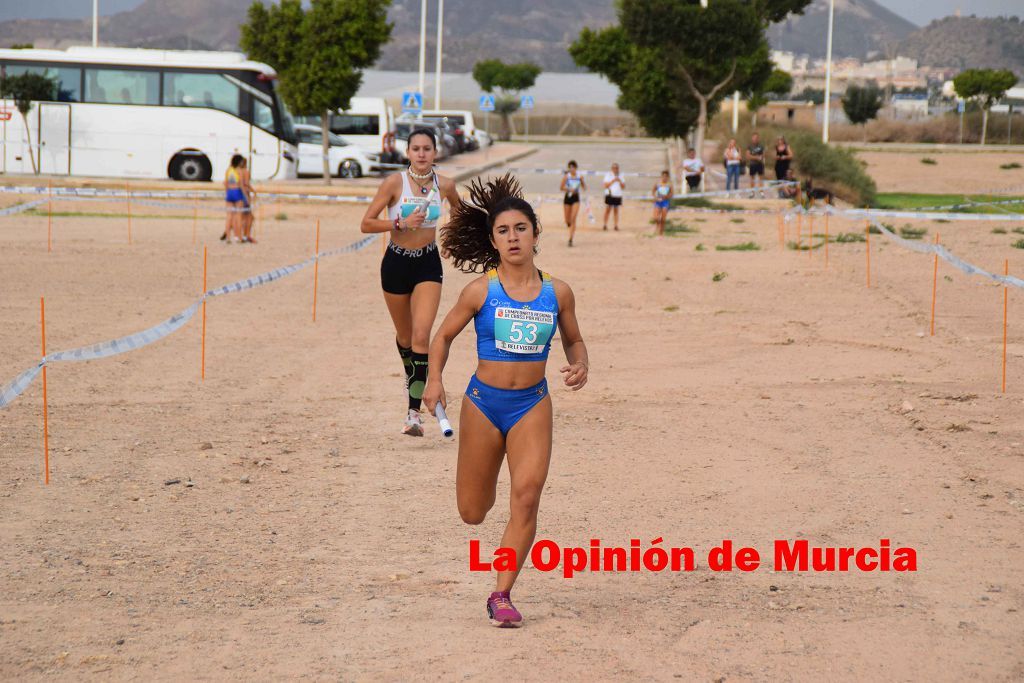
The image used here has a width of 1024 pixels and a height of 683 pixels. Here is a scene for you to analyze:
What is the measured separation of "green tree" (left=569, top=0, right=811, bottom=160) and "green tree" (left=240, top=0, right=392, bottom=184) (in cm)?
687

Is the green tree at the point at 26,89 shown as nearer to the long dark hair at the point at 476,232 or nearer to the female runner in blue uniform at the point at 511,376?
the long dark hair at the point at 476,232

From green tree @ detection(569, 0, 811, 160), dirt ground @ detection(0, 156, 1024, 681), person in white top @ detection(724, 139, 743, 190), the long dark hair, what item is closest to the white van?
green tree @ detection(569, 0, 811, 160)

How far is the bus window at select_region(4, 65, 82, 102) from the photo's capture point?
3544 centimetres

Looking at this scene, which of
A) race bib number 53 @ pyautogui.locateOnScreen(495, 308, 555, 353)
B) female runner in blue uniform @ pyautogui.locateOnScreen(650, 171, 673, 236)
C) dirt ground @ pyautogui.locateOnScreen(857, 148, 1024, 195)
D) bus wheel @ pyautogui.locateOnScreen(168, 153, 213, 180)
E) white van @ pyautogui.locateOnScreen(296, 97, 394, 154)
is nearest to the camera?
race bib number 53 @ pyautogui.locateOnScreen(495, 308, 555, 353)

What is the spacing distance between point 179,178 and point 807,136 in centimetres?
1805

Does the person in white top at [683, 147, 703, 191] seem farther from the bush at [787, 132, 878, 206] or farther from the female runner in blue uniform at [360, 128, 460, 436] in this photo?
the female runner in blue uniform at [360, 128, 460, 436]

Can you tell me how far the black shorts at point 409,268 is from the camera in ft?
28.4

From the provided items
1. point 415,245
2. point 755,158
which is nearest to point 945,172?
point 755,158

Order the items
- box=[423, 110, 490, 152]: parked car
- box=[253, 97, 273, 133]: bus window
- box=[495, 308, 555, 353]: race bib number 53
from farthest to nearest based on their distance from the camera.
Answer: box=[423, 110, 490, 152]: parked car
box=[253, 97, 273, 133]: bus window
box=[495, 308, 555, 353]: race bib number 53

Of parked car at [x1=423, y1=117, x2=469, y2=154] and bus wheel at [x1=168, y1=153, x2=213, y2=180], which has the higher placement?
parked car at [x1=423, y1=117, x2=469, y2=154]

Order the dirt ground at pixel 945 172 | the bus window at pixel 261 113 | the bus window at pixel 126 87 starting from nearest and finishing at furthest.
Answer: the bus window at pixel 261 113
the bus window at pixel 126 87
the dirt ground at pixel 945 172

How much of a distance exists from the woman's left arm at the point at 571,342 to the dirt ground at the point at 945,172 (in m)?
36.7

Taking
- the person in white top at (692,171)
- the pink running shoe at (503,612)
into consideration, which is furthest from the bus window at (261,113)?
the pink running shoe at (503,612)

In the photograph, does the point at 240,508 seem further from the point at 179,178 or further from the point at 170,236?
the point at 179,178
